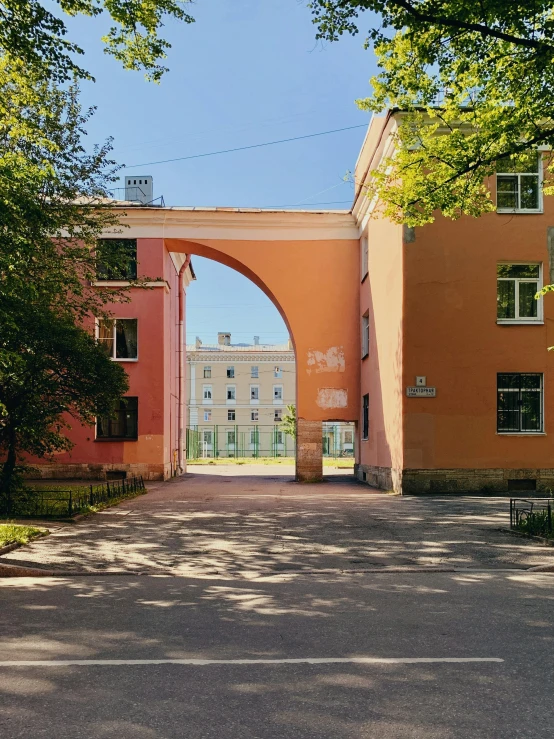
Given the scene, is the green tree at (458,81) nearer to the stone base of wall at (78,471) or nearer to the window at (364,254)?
the window at (364,254)

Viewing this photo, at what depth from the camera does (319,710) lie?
418cm

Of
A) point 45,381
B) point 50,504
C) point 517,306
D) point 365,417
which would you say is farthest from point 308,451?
point 45,381

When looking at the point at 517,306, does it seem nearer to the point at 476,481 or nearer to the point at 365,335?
the point at 476,481

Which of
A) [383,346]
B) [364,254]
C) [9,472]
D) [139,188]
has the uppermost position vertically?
[139,188]

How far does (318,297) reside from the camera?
94.5 ft

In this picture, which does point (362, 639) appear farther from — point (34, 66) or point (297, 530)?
point (34, 66)

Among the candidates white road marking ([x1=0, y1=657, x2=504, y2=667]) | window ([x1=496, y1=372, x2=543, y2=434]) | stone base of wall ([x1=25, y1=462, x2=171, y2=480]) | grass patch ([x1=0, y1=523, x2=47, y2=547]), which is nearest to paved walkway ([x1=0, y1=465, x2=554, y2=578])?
grass patch ([x1=0, y1=523, x2=47, y2=547])

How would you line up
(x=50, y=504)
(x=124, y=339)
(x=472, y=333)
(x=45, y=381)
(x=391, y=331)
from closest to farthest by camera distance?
(x=45, y=381) → (x=50, y=504) → (x=472, y=333) → (x=391, y=331) → (x=124, y=339)

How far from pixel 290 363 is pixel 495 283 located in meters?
63.9

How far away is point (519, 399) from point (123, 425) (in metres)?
Result: 15.0

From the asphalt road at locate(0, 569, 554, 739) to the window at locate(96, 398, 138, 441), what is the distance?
2017cm

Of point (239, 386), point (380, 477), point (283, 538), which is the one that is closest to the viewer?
point (283, 538)

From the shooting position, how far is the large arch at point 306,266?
2847 centimetres

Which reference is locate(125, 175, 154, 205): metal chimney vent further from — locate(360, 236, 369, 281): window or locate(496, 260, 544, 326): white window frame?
locate(496, 260, 544, 326): white window frame
